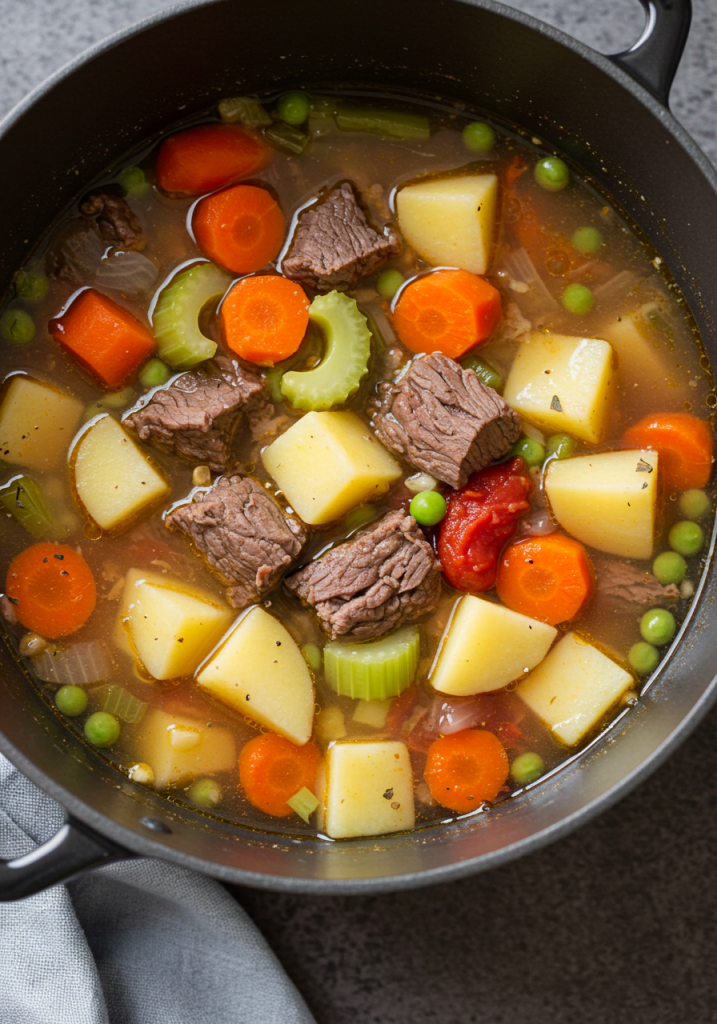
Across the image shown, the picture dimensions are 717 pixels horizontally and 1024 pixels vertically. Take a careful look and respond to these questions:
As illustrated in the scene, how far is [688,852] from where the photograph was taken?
329cm

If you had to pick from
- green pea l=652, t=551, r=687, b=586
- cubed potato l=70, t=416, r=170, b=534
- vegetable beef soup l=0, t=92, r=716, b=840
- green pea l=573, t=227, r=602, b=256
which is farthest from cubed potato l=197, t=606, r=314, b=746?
green pea l=573, t=227, r=602, b=256

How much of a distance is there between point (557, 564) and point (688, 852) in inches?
51.0

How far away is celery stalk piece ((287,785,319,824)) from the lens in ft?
9.66

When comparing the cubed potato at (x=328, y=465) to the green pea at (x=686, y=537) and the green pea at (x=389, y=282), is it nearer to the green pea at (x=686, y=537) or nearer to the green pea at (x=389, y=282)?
the green pea at (x=389, y=282)

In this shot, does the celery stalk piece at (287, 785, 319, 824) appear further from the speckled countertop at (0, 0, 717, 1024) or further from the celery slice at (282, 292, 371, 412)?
the celery slice at (282, 292, 371, 412)

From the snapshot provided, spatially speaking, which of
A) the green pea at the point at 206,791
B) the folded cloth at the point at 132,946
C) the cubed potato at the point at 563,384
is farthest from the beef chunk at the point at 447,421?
the folded cloth at the point at 132,946

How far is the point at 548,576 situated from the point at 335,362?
39.9 inches

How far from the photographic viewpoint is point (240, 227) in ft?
9.53

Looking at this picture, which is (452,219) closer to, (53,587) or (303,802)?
(53,587)

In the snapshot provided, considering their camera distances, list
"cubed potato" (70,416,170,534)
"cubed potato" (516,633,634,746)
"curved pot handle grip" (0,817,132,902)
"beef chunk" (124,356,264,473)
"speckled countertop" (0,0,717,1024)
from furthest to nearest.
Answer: "speckled countertop" (0,0,717,1024)
"cubed potato" (516,633,634,746)
"cubed potato" (70,416,170,534)
"beef chunk" (124,356,264,473)
"curved pot handle grip" (0,817,132,902)

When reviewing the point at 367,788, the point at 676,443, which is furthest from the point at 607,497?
the point at 367,788

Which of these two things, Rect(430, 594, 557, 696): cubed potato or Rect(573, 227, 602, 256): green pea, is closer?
Rect(430, 594, 557, 696): cubed potato

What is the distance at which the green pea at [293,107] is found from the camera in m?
3.03

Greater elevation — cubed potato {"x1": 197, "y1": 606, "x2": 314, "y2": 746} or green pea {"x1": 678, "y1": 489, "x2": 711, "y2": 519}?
cubed potato {"x1": 197, "y1": 606, "x2": 314, "y2": 746}
